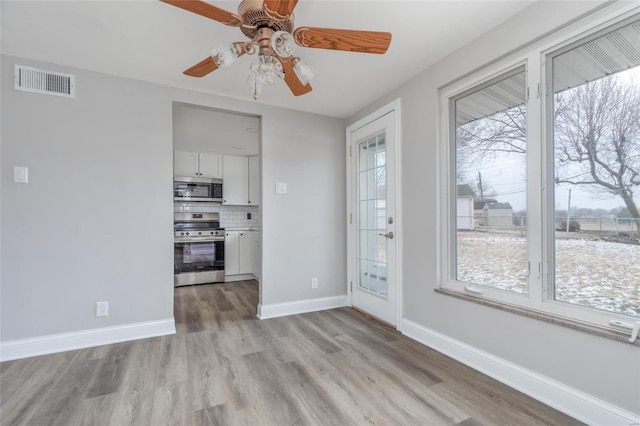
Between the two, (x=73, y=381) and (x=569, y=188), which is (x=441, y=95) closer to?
(x=569, y=188)

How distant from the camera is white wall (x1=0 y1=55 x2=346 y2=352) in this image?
2236mm

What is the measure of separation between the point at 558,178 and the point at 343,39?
1456 mm

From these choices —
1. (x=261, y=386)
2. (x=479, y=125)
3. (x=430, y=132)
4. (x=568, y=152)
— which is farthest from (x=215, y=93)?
(x=568, y=152)

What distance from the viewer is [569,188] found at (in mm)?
1621

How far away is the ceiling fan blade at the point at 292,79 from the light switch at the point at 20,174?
2.24m

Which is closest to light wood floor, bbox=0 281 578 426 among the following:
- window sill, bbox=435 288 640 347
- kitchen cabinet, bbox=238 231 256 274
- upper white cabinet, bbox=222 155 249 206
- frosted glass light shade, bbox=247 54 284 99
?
window sill, bbox=435 288 640 347

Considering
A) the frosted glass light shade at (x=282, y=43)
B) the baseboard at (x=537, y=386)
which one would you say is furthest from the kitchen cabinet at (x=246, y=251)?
the frosted glass light shade at (x=282, y=43)

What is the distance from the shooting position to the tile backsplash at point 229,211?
4.88m

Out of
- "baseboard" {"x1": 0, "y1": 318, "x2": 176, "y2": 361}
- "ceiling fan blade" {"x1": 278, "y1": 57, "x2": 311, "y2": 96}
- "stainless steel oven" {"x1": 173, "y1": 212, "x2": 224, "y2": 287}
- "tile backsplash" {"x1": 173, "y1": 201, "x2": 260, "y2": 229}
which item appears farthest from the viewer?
"tile backsplash" {"x1": 173, "y1": 201, "x2": 260, "y2": 229}

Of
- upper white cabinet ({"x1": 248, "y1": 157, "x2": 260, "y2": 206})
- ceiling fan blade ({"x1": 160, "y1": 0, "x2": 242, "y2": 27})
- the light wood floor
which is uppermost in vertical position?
ceiling fan blade ({"x1": 160, "y1": 0, "x2": 242, "y2": 27})

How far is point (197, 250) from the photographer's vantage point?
4.64 meters

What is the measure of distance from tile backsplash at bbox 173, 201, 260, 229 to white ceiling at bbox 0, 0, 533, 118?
257 cm

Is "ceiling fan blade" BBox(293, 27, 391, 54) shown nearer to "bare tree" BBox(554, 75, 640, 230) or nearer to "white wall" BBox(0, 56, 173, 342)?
"bare tree" BBox(554, 75, 640, 230)

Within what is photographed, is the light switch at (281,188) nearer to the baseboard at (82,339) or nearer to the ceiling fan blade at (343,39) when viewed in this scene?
the baseboard at (82,339)
